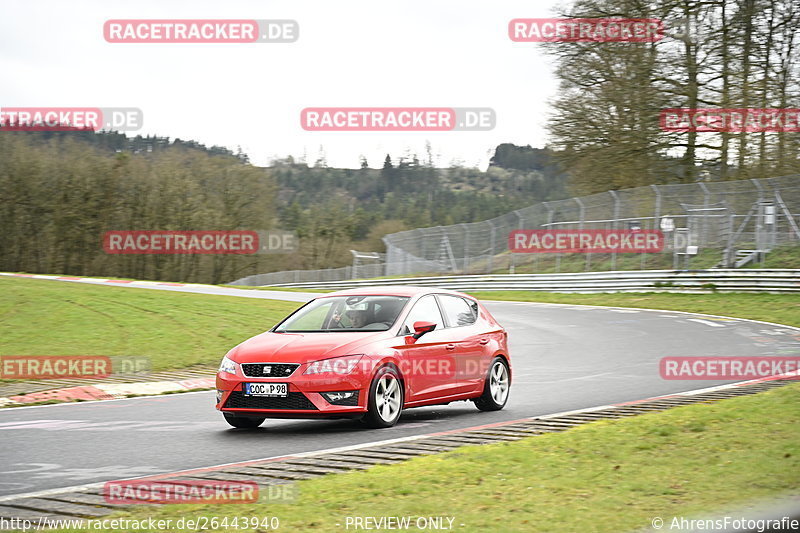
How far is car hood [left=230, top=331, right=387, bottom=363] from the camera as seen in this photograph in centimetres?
970

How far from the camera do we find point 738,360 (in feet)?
54.1

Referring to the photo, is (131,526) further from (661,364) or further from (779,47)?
(779,47)

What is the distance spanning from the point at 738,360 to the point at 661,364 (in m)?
1.32

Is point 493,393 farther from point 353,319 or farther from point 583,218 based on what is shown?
point 583,218

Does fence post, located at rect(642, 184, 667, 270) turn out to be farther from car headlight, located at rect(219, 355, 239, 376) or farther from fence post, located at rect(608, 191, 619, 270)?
car headlight, located at rect(219, 355, 239, 376)

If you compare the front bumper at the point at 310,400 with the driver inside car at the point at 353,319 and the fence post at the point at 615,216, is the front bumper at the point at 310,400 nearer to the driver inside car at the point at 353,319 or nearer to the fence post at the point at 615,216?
the driver inside car at the point at 353,319

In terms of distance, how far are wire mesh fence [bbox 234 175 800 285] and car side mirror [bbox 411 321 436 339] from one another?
25656mm

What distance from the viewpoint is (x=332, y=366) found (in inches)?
378

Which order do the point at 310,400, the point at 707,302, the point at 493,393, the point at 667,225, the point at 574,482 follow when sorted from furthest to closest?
the point at 667,225 < the point at 707,302 < the point at 493,393 < the point at 310,400 < the point at 574,482

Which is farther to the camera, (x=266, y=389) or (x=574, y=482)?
(x=266, y=389)

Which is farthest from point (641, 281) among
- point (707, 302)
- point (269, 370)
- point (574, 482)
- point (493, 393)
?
point (574, 482)

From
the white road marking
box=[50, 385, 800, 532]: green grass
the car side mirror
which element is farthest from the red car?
the white road marking

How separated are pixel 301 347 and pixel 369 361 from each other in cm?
69

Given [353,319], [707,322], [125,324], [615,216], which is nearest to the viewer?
[353,319]
